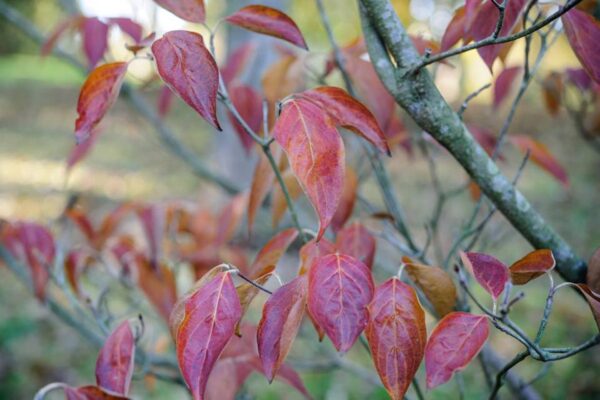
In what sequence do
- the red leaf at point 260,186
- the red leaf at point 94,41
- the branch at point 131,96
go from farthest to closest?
1. the branch at point 131,96
2. the red leaf at point 94,41
3. the red leaf at point 260,186

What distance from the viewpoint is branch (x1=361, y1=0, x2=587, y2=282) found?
0.72 m

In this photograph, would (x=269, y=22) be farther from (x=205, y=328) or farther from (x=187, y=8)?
(x=205, y=328)

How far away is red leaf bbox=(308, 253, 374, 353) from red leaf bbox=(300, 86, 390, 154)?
13cm

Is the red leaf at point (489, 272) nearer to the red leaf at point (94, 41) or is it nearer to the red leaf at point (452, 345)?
the red leaf at point (452, 345)

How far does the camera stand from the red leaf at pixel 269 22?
0.73m

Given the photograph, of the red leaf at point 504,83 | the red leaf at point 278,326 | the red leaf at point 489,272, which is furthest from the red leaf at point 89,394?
the red leaf at point 504,83

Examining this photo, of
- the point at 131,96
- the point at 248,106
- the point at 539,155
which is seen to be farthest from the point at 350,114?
the point at 131,96

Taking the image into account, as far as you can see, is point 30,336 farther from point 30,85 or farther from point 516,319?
point 30,85

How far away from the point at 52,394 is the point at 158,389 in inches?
16.7

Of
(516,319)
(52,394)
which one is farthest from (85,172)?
(516,319)

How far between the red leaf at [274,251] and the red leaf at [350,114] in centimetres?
21

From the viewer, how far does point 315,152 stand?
58cm

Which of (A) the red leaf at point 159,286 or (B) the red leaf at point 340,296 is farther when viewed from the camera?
(A) the red leaf at point 159,286

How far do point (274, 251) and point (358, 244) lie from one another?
0.40ft
